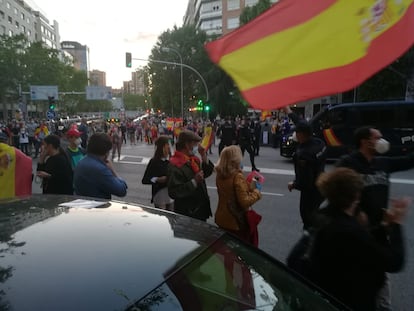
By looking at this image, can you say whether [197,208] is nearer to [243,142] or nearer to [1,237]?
[1,237]

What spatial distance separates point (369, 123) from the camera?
1344cm

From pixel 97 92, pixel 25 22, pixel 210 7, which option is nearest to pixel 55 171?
pixel 97 92

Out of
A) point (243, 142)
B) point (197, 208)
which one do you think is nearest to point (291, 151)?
point (243, 142)

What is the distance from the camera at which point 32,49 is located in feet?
169

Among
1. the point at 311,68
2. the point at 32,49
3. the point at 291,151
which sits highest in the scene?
the point at 32,49

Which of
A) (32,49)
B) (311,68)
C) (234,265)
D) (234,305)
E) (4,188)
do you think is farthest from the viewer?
(32,49)

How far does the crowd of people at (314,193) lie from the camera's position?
2205 millimetres

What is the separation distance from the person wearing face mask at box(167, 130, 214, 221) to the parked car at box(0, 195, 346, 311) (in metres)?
1.87

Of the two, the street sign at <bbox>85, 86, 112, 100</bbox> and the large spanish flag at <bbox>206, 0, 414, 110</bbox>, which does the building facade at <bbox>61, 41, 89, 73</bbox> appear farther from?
the large spanish flag at <bbox>206, 0, 414, 110</bbox>

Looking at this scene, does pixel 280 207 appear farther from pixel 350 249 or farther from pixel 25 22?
pixel 25 22

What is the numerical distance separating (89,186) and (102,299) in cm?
269

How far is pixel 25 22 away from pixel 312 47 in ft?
322

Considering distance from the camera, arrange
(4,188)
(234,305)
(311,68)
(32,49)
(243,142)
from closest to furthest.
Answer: (234,305), (311,68), (4,188), (243,142), (32,49)

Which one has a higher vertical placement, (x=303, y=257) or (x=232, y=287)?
(x=232, y=287)
